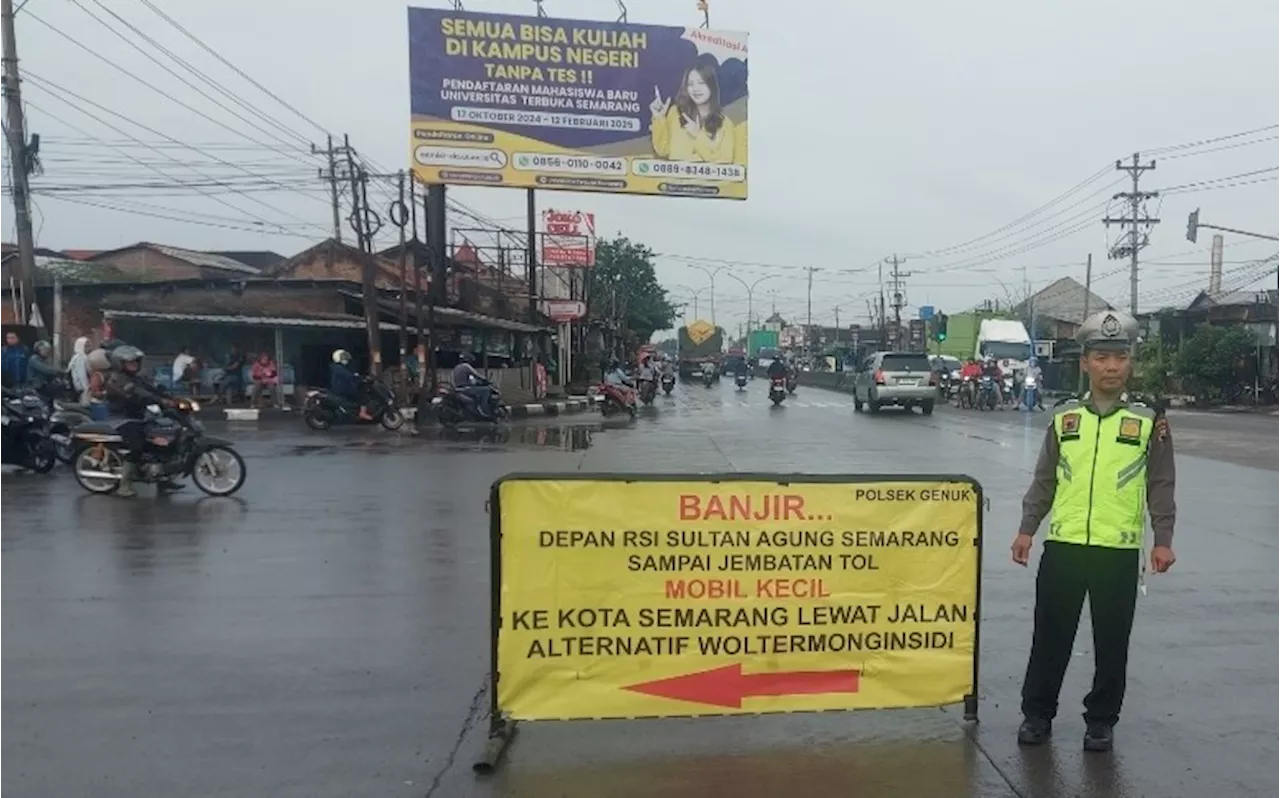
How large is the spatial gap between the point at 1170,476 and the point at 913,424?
21290mm

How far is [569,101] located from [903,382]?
11457mm

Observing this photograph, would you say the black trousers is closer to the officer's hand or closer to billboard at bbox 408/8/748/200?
the officer's hand

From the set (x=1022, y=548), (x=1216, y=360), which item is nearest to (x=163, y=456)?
(x=1022, y=548)

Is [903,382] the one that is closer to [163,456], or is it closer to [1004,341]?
[1004,341]

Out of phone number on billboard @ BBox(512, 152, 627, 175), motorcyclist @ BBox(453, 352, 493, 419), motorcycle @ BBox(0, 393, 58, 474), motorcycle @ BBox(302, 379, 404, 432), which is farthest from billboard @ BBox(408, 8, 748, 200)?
motorcycle @ BBox(0, 393, 58, 474)

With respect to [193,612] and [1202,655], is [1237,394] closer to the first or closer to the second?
[1202,655]

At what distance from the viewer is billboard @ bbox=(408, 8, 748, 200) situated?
1053 inches

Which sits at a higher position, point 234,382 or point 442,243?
point 442,243

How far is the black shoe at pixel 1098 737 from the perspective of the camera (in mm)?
4461

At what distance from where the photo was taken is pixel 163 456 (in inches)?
456

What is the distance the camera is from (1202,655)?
5.88 metres

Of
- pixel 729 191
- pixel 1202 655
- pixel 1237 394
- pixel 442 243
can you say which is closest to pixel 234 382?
pixel 442 243

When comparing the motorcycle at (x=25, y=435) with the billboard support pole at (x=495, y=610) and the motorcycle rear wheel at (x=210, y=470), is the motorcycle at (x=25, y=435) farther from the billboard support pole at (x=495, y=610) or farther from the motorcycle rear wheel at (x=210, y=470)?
the billboard support pole at (x=495, y=610)

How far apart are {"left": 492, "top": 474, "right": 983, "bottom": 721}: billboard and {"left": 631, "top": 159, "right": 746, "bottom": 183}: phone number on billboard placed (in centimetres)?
2411
